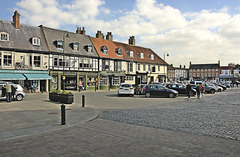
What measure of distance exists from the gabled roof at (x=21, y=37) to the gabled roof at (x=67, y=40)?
1.19 m

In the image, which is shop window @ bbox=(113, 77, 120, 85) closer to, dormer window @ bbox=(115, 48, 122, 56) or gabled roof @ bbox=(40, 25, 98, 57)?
dormer window @ bbox=(115, 48, 122, 56)

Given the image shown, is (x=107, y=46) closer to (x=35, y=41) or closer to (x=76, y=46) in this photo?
(x=76, y=46)

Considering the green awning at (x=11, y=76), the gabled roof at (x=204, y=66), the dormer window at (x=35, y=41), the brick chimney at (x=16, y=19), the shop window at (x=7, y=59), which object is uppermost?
the brick chimney at (x=16, y=19)

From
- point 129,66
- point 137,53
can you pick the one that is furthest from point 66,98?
point 137,53

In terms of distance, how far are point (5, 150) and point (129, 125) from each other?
15.3 ft

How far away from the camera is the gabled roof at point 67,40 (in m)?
31.4

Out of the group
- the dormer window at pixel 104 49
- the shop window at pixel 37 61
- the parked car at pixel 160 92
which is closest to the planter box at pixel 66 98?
the parked car at pixel 160 92

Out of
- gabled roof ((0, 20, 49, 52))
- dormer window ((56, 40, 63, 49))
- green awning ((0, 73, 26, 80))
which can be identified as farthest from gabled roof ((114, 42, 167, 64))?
green awning ((0, 73, 26, 80))

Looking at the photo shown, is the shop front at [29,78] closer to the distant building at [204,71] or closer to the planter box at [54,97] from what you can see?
the planter box at [54,97]

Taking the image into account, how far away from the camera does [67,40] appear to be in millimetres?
34344

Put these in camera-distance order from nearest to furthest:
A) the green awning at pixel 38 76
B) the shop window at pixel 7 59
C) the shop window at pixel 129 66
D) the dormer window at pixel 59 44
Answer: the shop window at pixel 7 59, the green awning at pixel 38 76, the dormer window at pixel 59 44, the shop window at pixel 129 66

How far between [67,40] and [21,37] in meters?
7.97

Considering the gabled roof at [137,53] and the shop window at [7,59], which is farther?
the gabled roof at [137,53]

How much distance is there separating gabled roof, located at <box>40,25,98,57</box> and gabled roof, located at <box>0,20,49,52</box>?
46.7 inches
